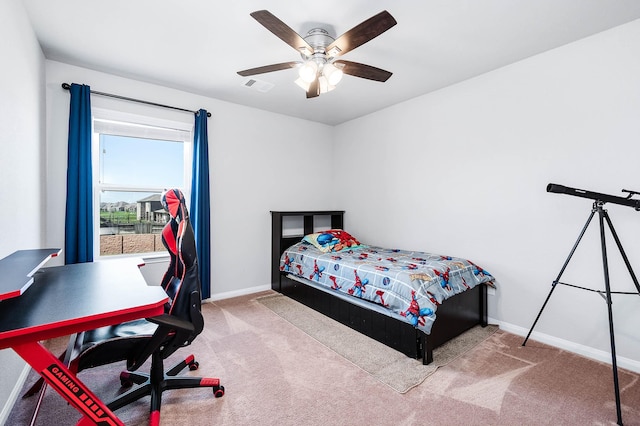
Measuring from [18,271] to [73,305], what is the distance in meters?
0.37

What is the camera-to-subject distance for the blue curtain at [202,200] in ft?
11.0

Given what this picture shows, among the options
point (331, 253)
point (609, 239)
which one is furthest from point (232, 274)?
point (609, 239)

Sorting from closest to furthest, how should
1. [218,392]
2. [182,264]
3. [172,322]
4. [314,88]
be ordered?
1. [172,322]
2. [182,264]
3. [218,392]
4. [314,88]

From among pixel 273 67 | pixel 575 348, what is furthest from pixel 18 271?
pixel 575 348

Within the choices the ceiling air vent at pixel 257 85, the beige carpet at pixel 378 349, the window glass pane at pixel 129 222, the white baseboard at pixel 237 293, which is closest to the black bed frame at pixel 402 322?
the beige carpet at pixel 378 349

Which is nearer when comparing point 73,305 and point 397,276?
point 73,305

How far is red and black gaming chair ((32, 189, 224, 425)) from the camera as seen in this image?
145cm

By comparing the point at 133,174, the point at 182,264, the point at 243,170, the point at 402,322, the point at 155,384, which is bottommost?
the point at 155,384

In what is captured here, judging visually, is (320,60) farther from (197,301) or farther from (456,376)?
(456,376)

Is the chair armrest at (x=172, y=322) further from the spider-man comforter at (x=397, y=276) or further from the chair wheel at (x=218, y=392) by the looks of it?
the spider-man comforter at (x=397, y=276)

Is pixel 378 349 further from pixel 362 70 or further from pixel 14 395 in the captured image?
pixel 14 395

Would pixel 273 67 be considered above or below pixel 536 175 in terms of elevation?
above

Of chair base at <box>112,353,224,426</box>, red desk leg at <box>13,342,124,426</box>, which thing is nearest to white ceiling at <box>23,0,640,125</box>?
red desk leg at <box>13,342,124,426</box>

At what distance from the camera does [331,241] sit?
12.1 ft
